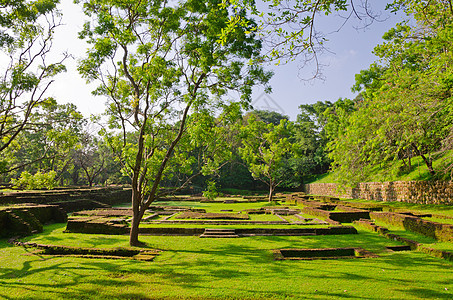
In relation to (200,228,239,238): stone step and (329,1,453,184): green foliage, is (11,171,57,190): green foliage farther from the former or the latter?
(329,1,453,184): green foliage

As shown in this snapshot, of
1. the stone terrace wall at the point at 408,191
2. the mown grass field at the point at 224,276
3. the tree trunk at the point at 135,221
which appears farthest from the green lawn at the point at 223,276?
the stone terrace wall at the point at 408,191

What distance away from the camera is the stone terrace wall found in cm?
1445

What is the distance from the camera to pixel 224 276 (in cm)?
562

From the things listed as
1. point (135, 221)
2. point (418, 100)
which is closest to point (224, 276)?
point (135, 221)

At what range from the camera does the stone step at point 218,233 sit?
986 centimetres

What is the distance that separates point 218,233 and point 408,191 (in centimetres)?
1374

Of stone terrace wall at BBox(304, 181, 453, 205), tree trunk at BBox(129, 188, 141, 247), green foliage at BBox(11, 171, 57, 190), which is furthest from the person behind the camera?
stone terrace wall at BBox(304, 181, 453, 205)

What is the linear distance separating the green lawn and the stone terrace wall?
351 inches

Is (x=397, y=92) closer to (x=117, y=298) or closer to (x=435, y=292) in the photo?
→ (x=435, y=292)

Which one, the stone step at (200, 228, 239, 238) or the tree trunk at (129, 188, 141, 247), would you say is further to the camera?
the stone step at (200, 228, 239, 238)

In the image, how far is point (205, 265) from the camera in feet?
21.1

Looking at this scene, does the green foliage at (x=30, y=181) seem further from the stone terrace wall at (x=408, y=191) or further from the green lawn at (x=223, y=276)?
the stone terrace wall at (x=408, y=191)

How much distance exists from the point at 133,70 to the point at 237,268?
696cm

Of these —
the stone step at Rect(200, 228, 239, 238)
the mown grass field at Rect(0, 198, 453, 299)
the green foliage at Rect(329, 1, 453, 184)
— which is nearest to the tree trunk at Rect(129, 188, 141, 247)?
the mown grass field at Rect(0, 198, 453, 299)
